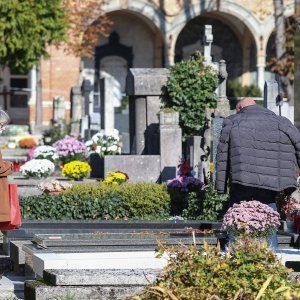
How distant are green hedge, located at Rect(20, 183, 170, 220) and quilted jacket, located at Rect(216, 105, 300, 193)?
13.1 feet

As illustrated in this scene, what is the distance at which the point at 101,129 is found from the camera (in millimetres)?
26891

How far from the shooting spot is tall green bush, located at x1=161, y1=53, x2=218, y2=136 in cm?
2145

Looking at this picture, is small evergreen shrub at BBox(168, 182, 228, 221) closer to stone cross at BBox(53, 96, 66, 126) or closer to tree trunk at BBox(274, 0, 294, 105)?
tree trunk at BBox(274, 0, 294, 105)

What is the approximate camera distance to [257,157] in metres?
11.6

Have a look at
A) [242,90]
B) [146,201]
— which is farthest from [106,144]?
[242,90]

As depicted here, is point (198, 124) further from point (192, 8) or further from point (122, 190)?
point (192, 8)

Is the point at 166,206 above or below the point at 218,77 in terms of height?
below

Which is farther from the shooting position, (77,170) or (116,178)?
(77,170)

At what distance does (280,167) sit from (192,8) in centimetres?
3528

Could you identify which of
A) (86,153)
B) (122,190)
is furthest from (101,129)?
(122,190)

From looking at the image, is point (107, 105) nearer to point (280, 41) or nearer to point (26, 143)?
point (26, 143)

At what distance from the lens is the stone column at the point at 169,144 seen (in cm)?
1950

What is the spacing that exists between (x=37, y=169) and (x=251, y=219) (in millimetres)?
9233

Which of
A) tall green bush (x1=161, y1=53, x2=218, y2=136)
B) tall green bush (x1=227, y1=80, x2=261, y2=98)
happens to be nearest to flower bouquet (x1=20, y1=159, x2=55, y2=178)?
tall green bush (x1=161, y1=53, x2=218, y2=136)
